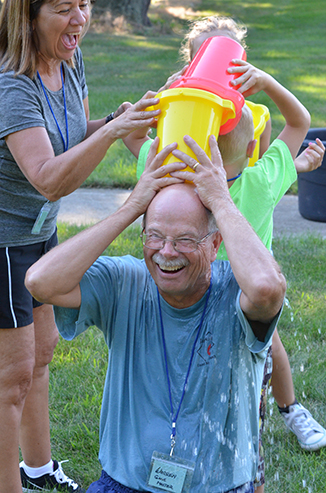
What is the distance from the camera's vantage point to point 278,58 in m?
15.1

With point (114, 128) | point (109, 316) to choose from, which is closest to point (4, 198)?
point (114, 128)

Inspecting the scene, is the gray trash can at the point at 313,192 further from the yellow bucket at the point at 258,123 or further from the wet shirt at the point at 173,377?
the wet shirt at the point at 173,377

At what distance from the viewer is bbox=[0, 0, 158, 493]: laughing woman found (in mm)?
2176

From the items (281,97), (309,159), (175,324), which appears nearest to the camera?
(175,324)

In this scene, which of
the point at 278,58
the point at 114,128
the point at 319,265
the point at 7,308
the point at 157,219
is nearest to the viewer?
the point at 157,219

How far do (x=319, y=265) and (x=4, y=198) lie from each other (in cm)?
317

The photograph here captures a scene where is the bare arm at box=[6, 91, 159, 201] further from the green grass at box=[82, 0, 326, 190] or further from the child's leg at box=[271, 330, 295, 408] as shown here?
the green grass at box=[82, 0, 326, 190]

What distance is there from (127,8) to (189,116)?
2062cm

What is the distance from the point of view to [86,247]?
1.88 meters

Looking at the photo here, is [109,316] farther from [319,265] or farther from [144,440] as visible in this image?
[319,265]

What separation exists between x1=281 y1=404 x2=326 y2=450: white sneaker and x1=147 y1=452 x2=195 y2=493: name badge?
131 centimetres

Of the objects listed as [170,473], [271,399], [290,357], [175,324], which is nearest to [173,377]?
[175,324]

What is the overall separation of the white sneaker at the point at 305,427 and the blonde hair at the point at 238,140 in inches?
60.1

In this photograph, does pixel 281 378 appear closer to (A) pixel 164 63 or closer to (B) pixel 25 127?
(B) pixel 25 127
